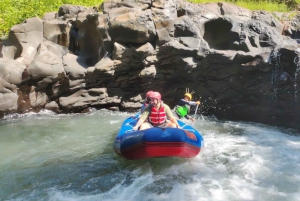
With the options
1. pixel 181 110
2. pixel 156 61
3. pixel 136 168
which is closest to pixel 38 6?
pixel 156 61

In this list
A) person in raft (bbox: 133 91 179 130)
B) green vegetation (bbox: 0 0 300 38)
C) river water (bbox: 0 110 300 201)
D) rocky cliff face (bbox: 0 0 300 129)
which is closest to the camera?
river water (bbox: 0 110 300 201)

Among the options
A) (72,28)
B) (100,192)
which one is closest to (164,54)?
(72,28)

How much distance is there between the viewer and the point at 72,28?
26.3 ft

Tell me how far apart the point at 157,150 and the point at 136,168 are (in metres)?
0.51

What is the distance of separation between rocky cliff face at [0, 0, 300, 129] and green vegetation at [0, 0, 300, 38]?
54.2 inches

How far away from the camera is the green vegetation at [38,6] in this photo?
30.2 feet

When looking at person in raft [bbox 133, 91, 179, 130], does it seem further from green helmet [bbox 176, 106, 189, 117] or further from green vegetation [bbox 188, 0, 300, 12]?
green vegetation [bbox 188, 0, 300, 12]

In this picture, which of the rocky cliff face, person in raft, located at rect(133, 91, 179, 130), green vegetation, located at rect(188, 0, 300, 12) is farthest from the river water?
green vegetation, located at rect(188, 0, 300, 12)

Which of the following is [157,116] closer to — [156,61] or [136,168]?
[136,168]

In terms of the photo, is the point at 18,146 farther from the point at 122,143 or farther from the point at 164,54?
the point at 164,54

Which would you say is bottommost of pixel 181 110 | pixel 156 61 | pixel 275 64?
pixel 181 110

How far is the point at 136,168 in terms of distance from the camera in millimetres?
4582

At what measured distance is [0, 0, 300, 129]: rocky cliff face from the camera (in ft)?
22.9

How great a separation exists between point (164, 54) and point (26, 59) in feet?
10.3
